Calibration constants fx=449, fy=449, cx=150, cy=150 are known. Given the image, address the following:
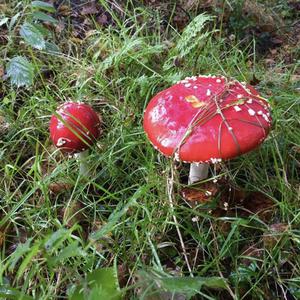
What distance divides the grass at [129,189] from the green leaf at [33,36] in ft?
1.31

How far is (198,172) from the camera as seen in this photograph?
224 cm

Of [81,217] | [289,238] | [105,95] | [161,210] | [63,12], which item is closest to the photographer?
[289,238]

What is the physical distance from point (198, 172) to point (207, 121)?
0.46 m

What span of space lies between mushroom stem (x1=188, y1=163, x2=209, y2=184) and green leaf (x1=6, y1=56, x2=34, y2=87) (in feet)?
3.36

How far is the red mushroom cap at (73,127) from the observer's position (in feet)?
7.32

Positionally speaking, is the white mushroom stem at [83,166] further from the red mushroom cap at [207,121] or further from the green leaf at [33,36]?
the green leaf at [33,36]

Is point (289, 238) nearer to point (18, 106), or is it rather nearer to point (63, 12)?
point (18, 106)

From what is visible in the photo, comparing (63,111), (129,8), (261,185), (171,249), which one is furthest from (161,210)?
(129,8)

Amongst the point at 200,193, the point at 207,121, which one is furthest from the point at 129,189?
the point at 207,121

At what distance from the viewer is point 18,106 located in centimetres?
290

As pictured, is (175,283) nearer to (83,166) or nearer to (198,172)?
(198,172)

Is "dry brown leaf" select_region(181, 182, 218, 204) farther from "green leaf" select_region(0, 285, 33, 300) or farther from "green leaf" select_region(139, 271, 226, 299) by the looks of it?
"green leaf" select_region(0, 285, 33, 300)

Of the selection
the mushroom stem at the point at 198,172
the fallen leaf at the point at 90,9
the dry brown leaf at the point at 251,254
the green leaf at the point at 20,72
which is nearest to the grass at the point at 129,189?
the dry brown leaf at the point at 251,254

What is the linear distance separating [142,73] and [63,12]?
113cm
